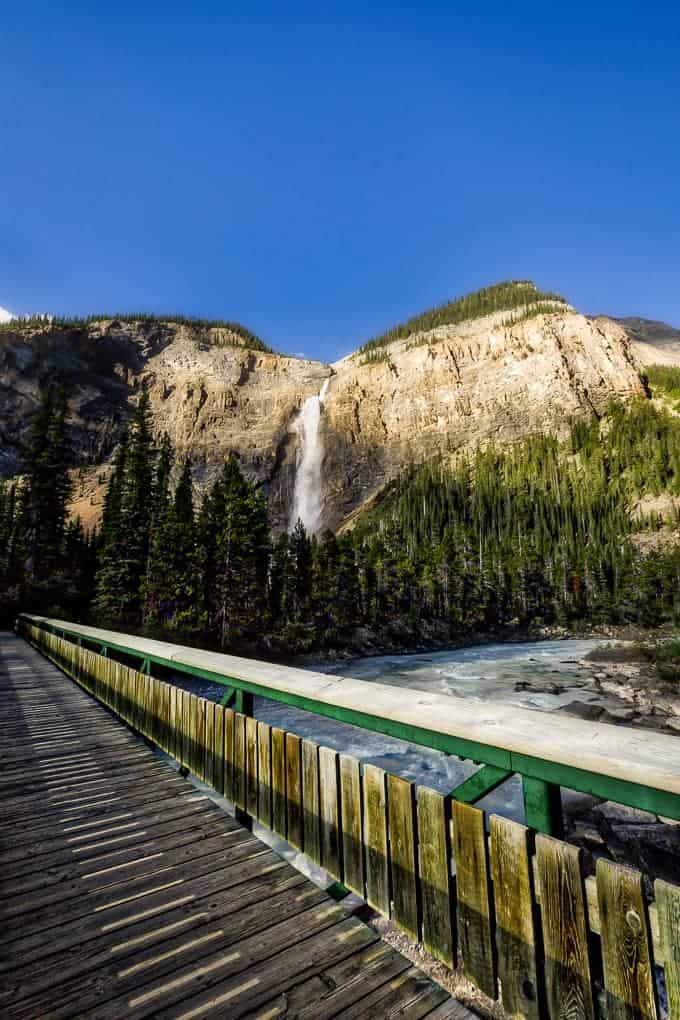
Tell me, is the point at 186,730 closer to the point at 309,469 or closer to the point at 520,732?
the point at 520,732

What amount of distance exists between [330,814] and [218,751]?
1.71 meters

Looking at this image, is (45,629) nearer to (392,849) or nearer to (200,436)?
(392,849)

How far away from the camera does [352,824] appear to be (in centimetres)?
252

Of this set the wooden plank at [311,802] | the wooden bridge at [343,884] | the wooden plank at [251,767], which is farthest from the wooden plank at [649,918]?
the wooden plank at [251,767]

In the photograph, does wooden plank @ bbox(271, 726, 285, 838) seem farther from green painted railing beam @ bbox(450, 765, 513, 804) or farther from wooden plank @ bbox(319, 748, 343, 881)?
green painted railing beam @ bbox(450, 765, 513, 804)

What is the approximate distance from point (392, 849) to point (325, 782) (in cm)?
58

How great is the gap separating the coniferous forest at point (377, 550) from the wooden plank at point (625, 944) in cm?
3350

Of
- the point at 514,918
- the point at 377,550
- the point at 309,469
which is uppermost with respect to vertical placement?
the point at 309,469

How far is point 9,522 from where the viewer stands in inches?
2119

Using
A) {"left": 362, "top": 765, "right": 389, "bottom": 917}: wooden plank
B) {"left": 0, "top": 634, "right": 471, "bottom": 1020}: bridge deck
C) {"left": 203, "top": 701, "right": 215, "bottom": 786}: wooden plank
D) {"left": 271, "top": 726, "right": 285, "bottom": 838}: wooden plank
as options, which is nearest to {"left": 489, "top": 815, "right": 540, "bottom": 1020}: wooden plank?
{"left": 0, "top": 634, "right": 471, "bottom": 1020}: bridge deck

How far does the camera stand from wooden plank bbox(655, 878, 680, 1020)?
1.29m

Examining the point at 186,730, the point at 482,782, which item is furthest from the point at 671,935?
the point at 186,730

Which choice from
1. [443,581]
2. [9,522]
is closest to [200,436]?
[9,522]

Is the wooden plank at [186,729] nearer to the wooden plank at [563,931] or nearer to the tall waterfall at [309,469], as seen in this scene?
the wooden plank at [563,931]
